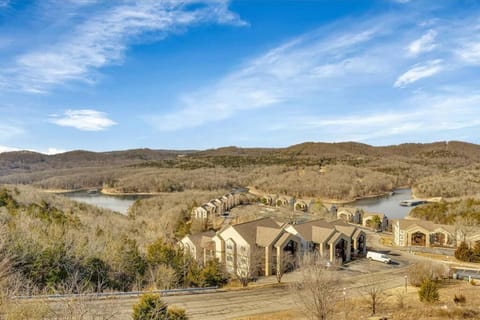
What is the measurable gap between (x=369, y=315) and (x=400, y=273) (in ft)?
46.6

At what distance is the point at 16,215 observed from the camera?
3750 cm

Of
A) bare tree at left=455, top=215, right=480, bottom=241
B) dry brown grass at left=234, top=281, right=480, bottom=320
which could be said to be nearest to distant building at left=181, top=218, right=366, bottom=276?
dry brown grass at left=234, top=281, right=480, bottom=320

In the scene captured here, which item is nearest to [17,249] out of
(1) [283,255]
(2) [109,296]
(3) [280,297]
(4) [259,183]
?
(2) [109,296]

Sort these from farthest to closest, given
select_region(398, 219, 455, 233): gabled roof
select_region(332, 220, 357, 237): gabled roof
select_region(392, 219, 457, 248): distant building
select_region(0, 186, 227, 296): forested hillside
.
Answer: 1. select_region(398, 219, 455, 233): gabled roof
2. select_region(392, 219, 457, 248): distant building
3. select_region(332, 220, 357, 237): gabled roof
4. select_region(0, 186, 227, 296): forested hillside

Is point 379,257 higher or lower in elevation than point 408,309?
lower

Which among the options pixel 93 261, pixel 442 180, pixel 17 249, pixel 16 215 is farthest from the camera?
pixel 442 180

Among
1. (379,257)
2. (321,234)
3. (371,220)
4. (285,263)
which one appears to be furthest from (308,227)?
(371,220)

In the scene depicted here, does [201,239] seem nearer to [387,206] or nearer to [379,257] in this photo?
[379,257]

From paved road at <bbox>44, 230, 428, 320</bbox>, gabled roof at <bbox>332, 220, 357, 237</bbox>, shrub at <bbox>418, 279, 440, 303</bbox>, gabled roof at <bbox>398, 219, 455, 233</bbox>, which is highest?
gabled roof at <bbox>332, 220, 357, 237</bbox>

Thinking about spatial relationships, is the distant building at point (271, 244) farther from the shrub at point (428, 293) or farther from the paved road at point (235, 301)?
the shrub at point (428, 293)

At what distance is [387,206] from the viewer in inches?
3664

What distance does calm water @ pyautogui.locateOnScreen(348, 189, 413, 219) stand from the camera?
7980 cm

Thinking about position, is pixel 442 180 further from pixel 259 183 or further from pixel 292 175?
pixel 259 183

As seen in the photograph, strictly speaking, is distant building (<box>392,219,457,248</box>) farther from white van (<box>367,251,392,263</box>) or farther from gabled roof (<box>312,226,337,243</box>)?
gabled roof (<box>312,226,337,243</box>)
